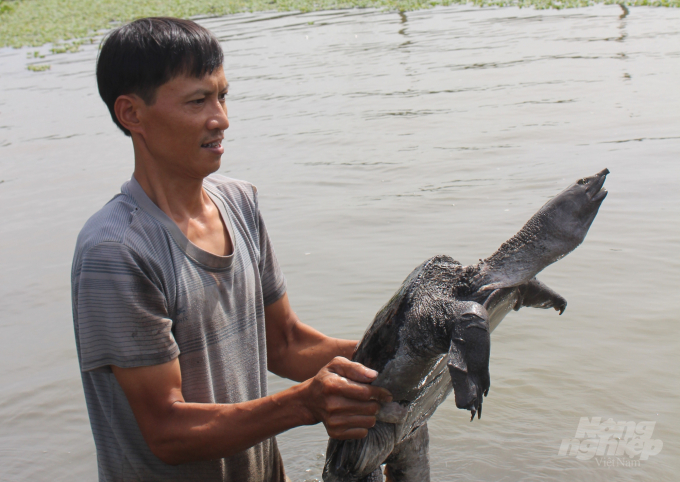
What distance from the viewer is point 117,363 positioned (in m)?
1.75

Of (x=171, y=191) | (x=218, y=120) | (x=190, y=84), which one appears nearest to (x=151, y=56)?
(x=190, y=84)

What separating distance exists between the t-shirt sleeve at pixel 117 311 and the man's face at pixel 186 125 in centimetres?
32

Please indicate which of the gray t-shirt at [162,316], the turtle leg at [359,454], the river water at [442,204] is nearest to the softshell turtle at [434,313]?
the turtle leg at [359,454]

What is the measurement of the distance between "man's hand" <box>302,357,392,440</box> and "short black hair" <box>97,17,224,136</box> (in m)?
0.88

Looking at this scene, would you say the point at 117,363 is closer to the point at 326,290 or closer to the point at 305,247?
the point at 326,290

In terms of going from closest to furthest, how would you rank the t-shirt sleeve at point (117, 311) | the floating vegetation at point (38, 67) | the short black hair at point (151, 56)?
1. the t-shirt sleeve at point (117, 311)
2. the short black hair at point (151, 56)
3. the floating vegetation at point (38, 67)

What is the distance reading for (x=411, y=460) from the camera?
8.04 ft

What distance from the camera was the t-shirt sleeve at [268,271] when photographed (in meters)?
2.25

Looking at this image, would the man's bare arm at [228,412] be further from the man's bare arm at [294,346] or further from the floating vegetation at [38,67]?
the floating vegetation at [38,67]

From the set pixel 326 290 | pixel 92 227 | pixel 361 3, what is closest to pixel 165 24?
pixel 92 227

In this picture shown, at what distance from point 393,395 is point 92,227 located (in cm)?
96

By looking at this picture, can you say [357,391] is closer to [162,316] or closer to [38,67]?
[162,316]

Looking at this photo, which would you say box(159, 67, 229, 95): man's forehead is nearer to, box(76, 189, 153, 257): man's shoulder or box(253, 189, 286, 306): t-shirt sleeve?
box(76, 189, 153, 257): man's shoulder

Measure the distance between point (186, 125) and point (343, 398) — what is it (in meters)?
0.85
